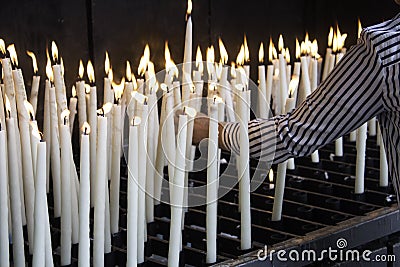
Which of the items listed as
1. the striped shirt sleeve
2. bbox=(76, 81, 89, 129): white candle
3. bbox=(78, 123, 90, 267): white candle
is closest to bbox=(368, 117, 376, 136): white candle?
the striped shirt sleeve

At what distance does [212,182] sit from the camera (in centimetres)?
168

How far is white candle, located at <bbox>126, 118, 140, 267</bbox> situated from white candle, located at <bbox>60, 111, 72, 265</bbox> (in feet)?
0.44

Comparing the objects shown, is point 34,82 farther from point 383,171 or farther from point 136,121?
point 383,171

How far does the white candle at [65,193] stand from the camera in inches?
62.4

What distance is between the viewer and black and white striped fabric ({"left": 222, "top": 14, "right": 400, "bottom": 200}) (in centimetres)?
158

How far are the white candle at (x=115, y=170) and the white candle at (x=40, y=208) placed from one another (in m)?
0.32

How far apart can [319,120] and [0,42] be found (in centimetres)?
75

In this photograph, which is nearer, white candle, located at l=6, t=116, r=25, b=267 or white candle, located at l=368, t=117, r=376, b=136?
white candle, located at l=6, t=116, r=25, b=267

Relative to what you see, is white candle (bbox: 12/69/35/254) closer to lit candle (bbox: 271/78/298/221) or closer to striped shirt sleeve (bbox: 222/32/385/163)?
striped shirt sleeve (bbox: 222/32/385/163)

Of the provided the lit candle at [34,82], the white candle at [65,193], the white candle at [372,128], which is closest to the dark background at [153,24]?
the lit candle at [34,82]

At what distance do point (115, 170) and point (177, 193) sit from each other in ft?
0.78

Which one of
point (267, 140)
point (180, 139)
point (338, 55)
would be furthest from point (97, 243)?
point (338, 55)

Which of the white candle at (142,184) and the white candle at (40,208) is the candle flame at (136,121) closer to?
the white candle at (142,184)

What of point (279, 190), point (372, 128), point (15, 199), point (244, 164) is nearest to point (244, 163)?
point (244, 164)
